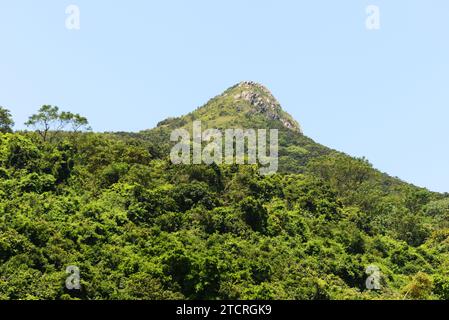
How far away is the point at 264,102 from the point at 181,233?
107 meters

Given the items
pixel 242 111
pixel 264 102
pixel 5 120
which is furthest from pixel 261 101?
pixel 5 120

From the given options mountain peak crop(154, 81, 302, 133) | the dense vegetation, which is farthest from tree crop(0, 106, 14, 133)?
mountain peak crop(154, 81, 302, 133)

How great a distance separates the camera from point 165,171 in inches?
2039

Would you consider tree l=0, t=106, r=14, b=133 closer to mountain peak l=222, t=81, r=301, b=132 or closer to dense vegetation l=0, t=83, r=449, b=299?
dense vegetation l=0, t=83, r=449, b=299

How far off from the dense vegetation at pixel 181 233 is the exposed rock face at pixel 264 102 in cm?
8012

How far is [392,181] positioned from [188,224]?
256ft

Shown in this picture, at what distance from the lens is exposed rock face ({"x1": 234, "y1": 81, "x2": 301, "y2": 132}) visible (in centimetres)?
14300

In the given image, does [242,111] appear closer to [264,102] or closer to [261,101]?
[261,101]

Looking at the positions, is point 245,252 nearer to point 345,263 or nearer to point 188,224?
point 188,224

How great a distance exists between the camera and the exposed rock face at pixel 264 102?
143000mm

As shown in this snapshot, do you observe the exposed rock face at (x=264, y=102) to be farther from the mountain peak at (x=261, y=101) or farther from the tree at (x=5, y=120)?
the tree at (x=5, y=120)

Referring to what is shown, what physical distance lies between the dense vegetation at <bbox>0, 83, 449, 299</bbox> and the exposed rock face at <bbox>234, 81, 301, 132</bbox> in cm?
8012

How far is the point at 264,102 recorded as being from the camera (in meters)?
145
